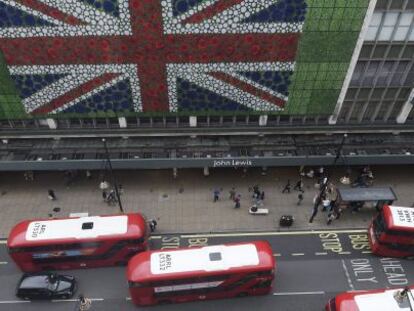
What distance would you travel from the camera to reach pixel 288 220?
32.3 metres

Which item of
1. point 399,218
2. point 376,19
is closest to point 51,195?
point 399,218

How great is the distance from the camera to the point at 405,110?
35.0m

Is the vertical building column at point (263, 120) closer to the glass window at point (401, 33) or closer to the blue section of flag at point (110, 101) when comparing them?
the blue section of flag at point (110, 101)

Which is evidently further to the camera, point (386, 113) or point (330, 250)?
point (386, 113)

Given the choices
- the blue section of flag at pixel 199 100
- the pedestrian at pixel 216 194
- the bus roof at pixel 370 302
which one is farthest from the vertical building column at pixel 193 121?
the bus roof at pixel 370 302

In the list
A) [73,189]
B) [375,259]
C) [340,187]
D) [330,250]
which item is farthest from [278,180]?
[73,189]

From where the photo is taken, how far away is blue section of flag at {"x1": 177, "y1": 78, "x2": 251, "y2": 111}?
3206cm

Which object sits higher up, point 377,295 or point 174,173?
point 377,295

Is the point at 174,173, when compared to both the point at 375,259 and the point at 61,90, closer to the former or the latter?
the point at 61,90

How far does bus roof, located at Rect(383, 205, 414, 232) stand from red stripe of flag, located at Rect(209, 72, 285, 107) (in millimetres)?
12047

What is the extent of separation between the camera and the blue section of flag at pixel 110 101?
31781 millimetres

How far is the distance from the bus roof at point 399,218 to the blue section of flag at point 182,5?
20.2 meters

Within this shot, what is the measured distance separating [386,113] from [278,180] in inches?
455

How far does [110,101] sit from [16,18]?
29.6ft
